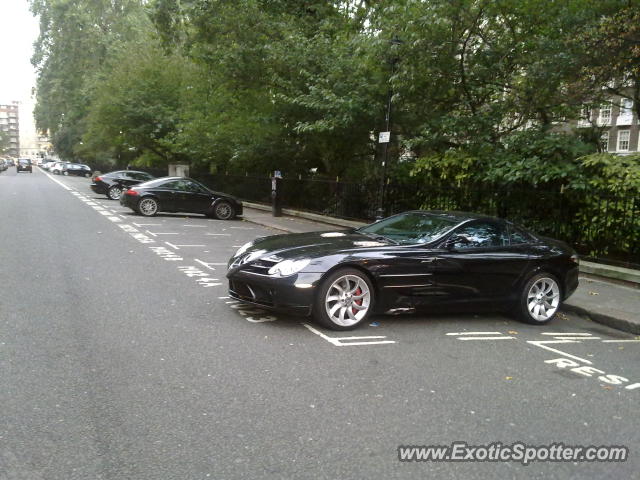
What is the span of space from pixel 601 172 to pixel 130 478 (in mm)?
10317

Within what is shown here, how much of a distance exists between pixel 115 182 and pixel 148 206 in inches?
370

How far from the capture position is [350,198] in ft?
62.2

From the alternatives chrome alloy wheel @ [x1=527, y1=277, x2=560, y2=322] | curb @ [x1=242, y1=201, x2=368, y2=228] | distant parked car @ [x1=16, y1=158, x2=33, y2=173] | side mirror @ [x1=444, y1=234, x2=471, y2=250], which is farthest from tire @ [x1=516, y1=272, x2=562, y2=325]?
distant parked car @ [x1=16, y1=158, x2=33, y2=173]

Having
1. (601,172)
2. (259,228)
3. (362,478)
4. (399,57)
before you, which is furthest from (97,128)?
(362,478)

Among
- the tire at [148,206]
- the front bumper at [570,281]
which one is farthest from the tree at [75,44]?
the front bumper at [570,281]

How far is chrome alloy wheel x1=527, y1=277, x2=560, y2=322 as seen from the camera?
285 inches

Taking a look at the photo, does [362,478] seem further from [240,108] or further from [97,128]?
[97,128]

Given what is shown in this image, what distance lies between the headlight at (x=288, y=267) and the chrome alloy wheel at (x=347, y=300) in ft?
1.25

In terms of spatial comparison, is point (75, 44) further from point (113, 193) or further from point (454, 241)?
point (454, 241)

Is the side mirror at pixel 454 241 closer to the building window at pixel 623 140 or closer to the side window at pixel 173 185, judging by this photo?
the side window at pixel 173 185

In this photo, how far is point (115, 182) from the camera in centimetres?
2756

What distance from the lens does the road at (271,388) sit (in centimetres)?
335

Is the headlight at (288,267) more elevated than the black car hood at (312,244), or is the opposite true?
the black car hood at (312,244)

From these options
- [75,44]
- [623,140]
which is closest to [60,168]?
[75,44]
